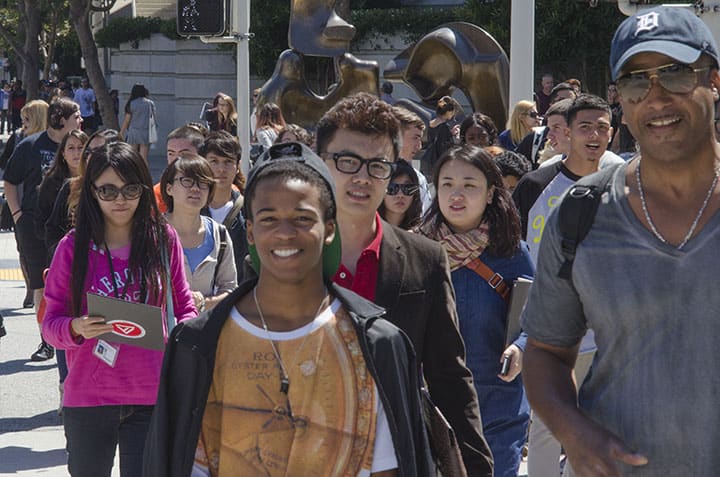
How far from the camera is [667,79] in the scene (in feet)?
8.38

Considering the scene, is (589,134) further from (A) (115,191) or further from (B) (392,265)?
(B) (392,265)

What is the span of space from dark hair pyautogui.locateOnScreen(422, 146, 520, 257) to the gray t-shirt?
7.73 ft

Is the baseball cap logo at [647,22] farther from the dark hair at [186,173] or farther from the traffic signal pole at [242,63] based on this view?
the traffic signal pole at [242,63]

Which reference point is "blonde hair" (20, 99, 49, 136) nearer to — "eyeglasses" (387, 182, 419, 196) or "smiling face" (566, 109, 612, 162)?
"smiling face" (566, 109, 612, 162)

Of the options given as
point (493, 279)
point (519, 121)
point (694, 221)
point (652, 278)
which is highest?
point (694, 221)

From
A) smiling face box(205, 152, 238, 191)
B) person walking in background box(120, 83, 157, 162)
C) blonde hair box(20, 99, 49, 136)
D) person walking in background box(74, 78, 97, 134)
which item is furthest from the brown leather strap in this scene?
person walking in background box(74, 78, 97, 134)

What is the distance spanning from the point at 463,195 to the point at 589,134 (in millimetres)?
1624

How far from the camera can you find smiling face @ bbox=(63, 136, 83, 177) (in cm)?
820

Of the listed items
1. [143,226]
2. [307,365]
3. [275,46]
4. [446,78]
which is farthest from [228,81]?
[307,365]

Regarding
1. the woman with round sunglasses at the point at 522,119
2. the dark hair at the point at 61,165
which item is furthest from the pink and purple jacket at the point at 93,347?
the woman with round sunglasses at the point at 522,119

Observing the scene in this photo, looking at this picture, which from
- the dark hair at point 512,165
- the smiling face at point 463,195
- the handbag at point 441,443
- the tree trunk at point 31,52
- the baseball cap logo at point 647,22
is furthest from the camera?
the tree trunk at point 31,52

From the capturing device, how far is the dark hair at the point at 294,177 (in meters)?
2.95

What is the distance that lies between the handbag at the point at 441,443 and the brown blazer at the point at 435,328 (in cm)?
40

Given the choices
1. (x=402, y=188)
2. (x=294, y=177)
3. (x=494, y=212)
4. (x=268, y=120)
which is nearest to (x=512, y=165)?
(x=402, y=188)
